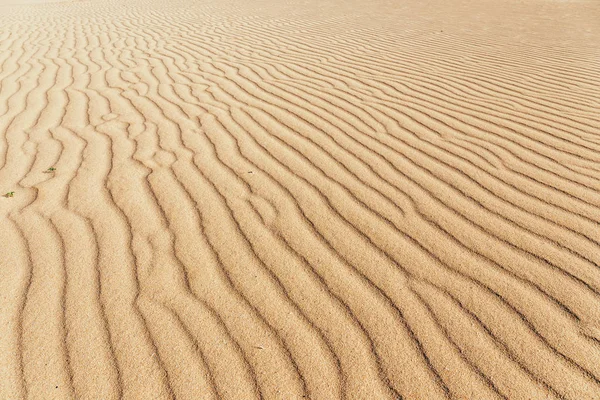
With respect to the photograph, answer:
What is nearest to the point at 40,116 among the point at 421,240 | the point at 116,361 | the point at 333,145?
the point at 333,145

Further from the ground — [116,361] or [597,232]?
[597,232]

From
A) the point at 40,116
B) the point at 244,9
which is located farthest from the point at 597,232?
the point at 244,9

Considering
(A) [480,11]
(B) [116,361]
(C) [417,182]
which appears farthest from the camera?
(A) [480,11]

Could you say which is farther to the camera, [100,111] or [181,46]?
[181,46]

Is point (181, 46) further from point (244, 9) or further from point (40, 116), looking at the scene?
point (244, 9)

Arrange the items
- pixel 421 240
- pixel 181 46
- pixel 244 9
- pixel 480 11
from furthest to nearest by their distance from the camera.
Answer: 1. pixel 244 9
2. pixel 480 11
3. pixel 181 46
4. pixel 421 240

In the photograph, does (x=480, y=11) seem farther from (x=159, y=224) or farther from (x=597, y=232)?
(x=159, y=224)
